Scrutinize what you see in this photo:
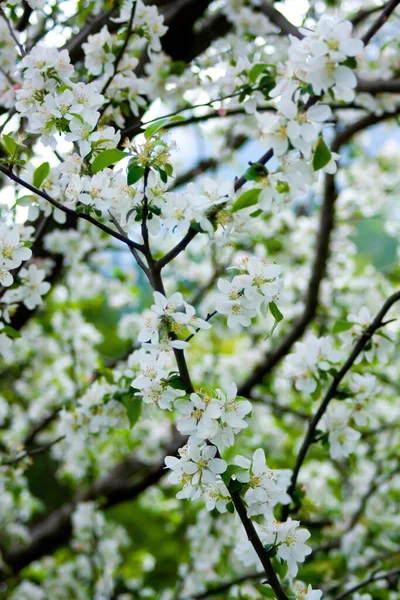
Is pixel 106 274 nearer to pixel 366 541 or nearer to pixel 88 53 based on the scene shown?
pixel 366 541

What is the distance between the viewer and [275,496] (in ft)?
3.35

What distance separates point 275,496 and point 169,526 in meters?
4.03

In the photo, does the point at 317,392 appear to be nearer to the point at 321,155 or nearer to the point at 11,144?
the point at 321,155

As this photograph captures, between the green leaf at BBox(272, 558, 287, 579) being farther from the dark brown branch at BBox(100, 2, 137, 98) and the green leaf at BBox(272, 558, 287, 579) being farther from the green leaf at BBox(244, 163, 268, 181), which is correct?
the dark brown branch at BBox(100, 2, 137, 98)

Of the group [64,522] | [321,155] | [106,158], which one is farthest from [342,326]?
[64,522]

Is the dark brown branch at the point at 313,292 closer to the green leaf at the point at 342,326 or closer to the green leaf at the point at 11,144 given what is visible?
the green leaf at the point at 342,326

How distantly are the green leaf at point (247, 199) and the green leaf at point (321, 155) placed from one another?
0.11 m

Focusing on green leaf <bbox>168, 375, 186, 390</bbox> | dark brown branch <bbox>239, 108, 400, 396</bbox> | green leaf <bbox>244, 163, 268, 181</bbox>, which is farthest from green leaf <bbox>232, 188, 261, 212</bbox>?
dark brown branch <bbox>239, 108, 400, 396</bbox>

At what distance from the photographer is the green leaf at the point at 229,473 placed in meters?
0.97

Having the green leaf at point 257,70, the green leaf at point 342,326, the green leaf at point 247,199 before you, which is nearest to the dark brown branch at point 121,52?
the green leaf at point 257,70

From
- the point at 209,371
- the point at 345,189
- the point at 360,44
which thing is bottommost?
the point at 360,44

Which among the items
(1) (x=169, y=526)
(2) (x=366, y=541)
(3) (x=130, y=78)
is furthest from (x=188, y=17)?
(1) (x=169, y=526)

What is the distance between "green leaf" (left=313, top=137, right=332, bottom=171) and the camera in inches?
36.0

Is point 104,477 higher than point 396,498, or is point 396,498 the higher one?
point 104,477
